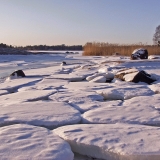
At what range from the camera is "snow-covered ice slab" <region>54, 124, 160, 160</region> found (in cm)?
104

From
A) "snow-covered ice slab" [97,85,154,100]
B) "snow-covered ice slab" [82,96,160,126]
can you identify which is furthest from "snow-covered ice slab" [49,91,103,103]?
"snow-covered ice slab" [82,96,160,126]

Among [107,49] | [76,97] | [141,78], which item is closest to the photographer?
[76,97]

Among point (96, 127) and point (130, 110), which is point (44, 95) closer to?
point (130, 110)

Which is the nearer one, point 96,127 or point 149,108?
point 96,127

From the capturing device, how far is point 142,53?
8289 mm

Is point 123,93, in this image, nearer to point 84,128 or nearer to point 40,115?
point 40,115

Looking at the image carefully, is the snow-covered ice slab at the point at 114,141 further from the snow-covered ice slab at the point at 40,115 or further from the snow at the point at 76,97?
the snow at the point at 76,97

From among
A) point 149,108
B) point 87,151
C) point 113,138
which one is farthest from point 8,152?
point 149,108

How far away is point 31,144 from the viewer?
1128 millimetres

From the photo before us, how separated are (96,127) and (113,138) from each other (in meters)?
0.18

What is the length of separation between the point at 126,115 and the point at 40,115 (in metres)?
0.55

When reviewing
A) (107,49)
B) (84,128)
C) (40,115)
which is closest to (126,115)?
(84,128)

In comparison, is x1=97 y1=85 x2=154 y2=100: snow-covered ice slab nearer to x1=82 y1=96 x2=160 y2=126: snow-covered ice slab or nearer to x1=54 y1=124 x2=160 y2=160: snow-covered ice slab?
x1=82 y1=96 x2=160 y2=126: snow-covered ice slab

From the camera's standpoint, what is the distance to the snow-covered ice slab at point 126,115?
151 cm
